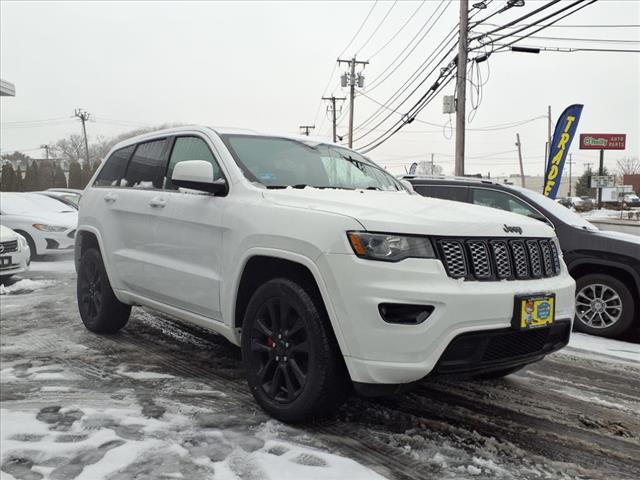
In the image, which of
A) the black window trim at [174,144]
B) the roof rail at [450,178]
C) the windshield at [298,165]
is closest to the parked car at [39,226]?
the roof rail at [450,178]

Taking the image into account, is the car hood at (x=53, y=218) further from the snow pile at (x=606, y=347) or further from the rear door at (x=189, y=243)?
the snow pile at (x=606, y=347)

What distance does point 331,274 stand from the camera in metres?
2.86

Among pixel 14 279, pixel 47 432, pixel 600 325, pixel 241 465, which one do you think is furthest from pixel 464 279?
pixel 14 279

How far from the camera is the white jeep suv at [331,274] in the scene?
2748 mm

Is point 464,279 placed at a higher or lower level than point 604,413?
higher

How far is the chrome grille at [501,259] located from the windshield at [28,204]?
11.3 m

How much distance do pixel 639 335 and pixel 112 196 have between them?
19.1 ft

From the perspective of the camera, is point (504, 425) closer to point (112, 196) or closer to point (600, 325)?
point (600, 325)

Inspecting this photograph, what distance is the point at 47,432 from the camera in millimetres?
3061

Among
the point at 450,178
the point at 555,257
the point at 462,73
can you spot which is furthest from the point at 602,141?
the point at 555,257

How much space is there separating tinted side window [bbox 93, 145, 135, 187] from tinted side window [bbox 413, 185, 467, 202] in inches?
145

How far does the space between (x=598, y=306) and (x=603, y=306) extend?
0.05 meters

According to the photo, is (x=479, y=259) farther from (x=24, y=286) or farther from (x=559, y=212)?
(x=24, y=286)

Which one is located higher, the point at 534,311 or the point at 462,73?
the point at 462,73
